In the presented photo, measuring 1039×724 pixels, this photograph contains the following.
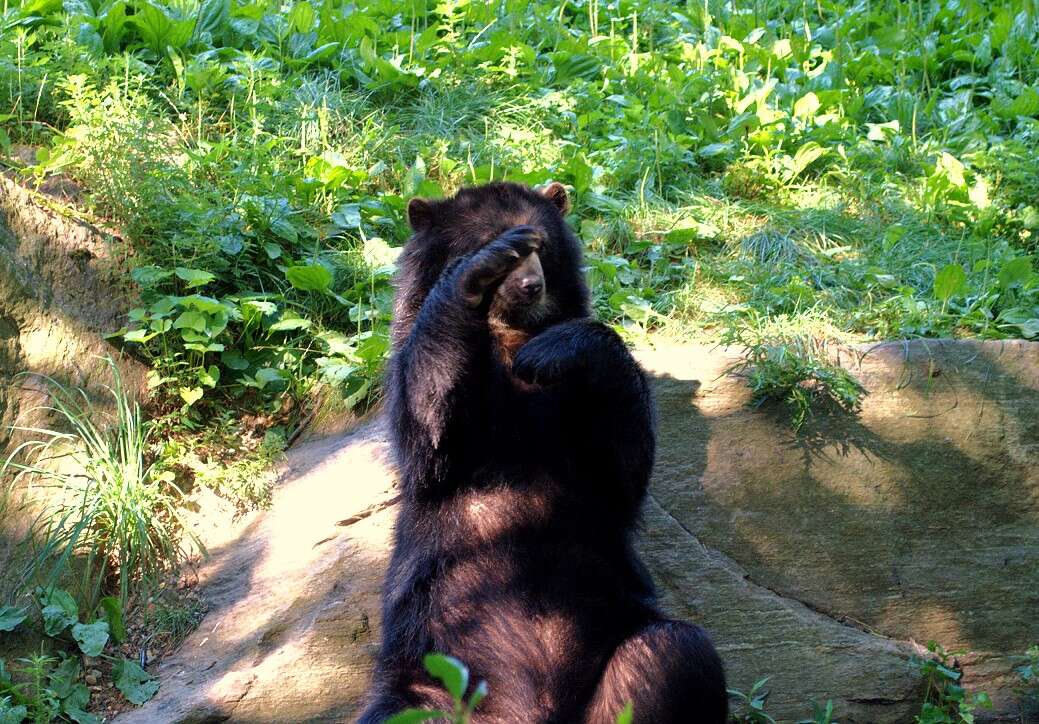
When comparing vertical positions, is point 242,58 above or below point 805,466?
above

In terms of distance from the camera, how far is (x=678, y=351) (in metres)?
5.51

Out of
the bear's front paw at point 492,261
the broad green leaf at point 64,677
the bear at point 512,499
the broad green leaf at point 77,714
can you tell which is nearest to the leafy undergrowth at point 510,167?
the broad green leaf at point 64,677

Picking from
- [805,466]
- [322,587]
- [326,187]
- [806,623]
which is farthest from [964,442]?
[326,187]

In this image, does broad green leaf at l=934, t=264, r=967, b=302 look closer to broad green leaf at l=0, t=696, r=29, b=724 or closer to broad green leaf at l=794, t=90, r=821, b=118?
broad green leaf at l=794, t=90, r=821, b=118

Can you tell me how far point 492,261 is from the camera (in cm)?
389

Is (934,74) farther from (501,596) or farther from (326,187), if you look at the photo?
(501,596)

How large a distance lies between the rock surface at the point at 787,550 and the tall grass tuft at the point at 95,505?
0.34 metres

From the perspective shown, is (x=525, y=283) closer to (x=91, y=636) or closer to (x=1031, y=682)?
(x=91, y=636)

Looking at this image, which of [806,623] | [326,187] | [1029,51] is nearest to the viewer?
[806,623]

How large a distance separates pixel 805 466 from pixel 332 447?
238 cm

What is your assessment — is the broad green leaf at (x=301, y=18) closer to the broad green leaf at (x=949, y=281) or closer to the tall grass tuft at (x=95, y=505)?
the tall grass tuft at (x=95, y=505)

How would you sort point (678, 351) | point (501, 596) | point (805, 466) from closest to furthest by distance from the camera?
point (501, 596), point (805, 466), point (678, 351)

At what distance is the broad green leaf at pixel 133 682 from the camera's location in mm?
4617

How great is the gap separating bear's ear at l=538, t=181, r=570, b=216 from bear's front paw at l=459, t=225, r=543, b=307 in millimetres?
818
